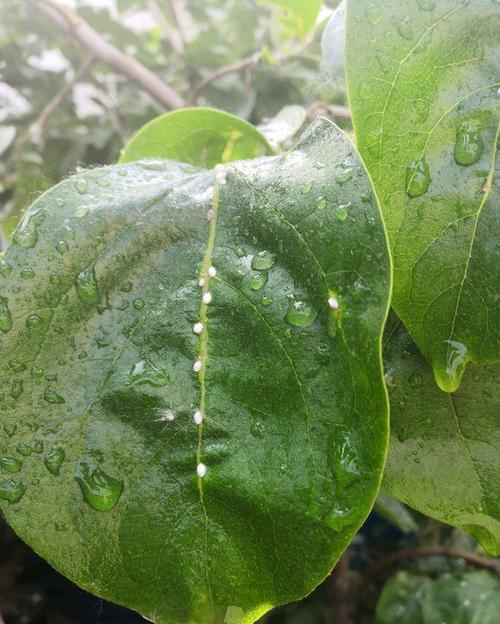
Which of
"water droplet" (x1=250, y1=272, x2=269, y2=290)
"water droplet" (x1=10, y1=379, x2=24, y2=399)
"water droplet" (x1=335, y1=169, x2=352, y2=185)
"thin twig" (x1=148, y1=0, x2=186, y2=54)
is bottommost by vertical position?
"thin twig" (x1=148, y1=0, x2=186, y2=54)

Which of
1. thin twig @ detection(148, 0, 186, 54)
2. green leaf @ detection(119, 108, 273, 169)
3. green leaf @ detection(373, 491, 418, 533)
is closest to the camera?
green leaf @ detection(119, 108, 273, 169)

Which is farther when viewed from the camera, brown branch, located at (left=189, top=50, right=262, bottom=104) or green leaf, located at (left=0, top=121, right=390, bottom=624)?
brown branch, located at (left=189, top=50, right=262, bottom=104)

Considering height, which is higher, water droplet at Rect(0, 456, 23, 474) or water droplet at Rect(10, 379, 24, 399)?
water droplet at Rect(10, 379, 24, 399)

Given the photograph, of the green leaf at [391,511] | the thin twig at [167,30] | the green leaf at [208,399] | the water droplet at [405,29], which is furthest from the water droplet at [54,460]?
the thin twig at [167,30]

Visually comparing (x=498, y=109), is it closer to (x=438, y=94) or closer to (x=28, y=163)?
(x=438, y=94)

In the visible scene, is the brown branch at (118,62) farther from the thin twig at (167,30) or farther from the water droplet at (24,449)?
the water droplet at (24,449)

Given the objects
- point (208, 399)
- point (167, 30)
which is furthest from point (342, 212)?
point (167, 30)

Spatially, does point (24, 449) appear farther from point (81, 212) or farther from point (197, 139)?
point (197, 139)

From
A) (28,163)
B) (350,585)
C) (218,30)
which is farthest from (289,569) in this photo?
(218,30)

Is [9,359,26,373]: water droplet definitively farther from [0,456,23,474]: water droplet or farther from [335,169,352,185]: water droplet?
[335,169,352,185]: water droplet

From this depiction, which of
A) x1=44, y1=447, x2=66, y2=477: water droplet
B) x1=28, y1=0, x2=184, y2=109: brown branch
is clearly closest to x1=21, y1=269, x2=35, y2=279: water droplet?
x1=44, y1=447, x2=66, y2=477: water droplet
